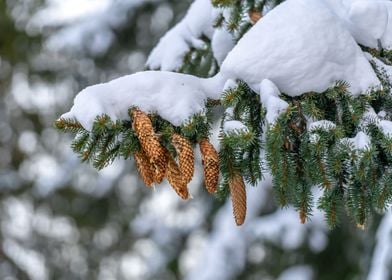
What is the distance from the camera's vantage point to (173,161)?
1558 mm

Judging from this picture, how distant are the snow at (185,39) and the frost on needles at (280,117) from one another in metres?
0.77

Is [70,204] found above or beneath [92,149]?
beneath

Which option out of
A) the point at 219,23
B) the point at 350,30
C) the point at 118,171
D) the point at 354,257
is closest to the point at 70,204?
the point at 118,171

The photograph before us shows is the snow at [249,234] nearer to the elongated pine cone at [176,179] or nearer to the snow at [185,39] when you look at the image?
the snow at [185,39]

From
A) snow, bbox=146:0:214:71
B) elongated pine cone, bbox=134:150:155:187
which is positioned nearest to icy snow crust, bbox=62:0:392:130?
elongated pine cone, bbox=134:150:155:187

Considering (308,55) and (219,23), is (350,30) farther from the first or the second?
(219,23)

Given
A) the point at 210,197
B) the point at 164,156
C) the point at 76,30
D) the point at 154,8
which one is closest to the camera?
the point at 164,156

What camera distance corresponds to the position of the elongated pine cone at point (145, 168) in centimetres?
157

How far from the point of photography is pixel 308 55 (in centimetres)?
175

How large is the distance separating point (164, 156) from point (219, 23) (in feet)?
3.65

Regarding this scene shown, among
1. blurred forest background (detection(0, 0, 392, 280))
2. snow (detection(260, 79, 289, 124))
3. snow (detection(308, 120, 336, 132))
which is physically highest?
snow (detection(260, 79, 289, 124))

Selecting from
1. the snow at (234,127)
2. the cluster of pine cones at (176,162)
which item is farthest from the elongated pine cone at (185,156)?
the snow at (234,127)

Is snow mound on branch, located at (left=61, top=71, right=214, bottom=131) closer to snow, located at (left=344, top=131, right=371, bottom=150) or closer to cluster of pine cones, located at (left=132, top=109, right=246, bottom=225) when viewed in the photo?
cluster of pine cones, located at (left=132, top=109, right=246, bottom=225)

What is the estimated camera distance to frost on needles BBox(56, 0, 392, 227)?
157cm
